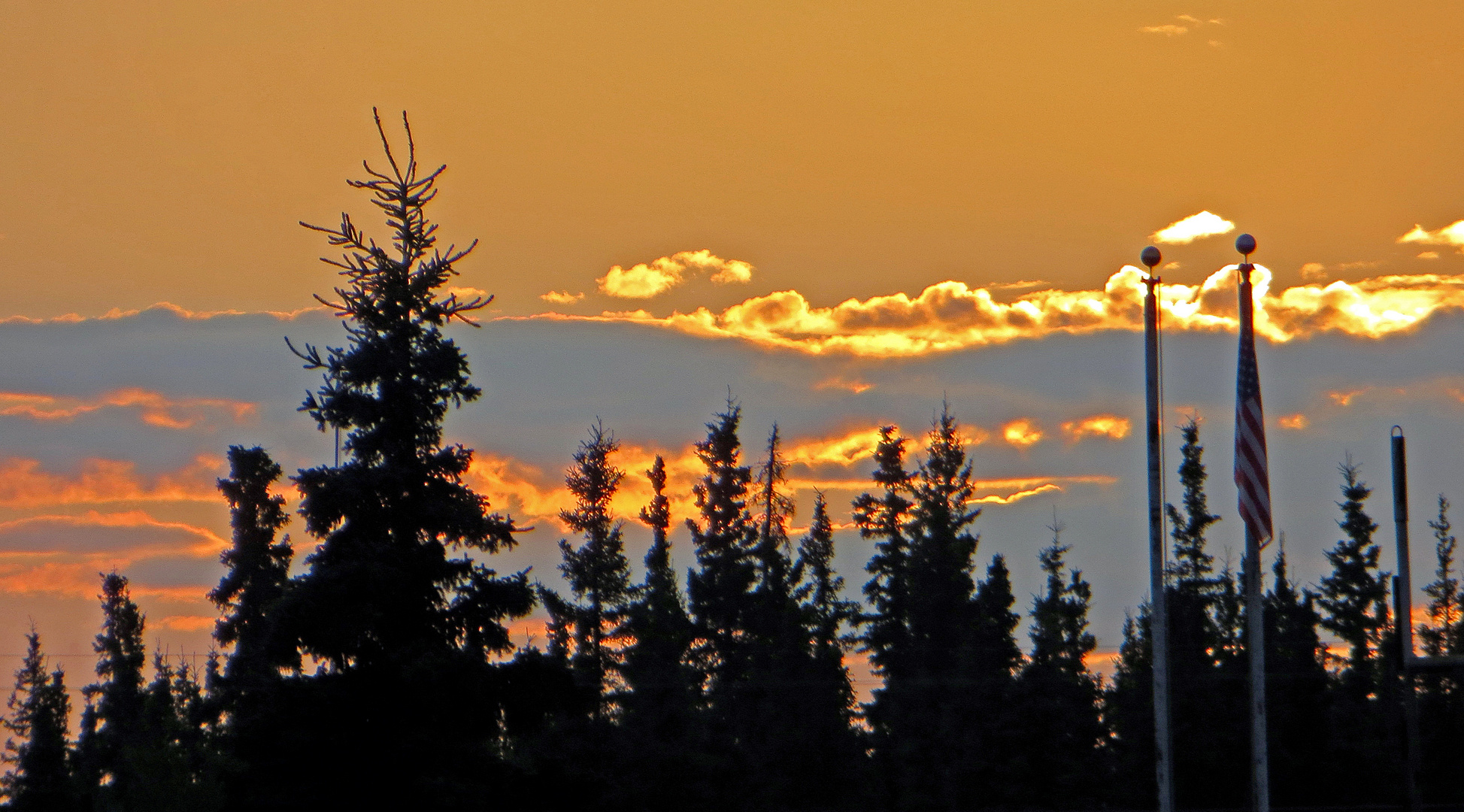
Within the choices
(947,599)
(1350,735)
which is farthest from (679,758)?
(1350,735)

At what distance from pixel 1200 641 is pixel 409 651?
191 feet

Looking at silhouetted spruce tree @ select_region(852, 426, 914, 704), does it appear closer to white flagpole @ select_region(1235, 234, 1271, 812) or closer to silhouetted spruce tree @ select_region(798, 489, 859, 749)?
silhouetted spruce tree @ select_region(798, 489, 859, 749)

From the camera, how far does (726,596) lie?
7662 centimetres

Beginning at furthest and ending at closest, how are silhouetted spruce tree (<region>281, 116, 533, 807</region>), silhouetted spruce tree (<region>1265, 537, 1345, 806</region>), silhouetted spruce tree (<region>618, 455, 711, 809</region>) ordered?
silhouetted spruce tree (<region>1265, 537, 1345, 806</region>) < silhouetted spruce tree (<region>618, 455, 711, 809</region>) < silhouetted spruce tree (<region>281, 116, 533, 807</region>)

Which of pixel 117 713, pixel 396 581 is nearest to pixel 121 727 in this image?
pixel 117 713

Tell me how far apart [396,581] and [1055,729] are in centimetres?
4448

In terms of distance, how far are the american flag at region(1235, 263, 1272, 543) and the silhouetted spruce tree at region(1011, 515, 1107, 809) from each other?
3934 cm

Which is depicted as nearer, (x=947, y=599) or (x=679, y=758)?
(x=679, y=758)

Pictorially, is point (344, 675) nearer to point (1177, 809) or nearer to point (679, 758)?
point (679, 758)

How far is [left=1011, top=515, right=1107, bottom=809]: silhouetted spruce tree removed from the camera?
209 ft

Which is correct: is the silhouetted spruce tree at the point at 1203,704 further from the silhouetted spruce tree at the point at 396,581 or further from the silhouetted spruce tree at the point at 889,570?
the silhouetted spruce tree at the point at 396,581

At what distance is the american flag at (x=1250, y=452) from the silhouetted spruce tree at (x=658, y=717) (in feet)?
119

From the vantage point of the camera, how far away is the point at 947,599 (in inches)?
2904

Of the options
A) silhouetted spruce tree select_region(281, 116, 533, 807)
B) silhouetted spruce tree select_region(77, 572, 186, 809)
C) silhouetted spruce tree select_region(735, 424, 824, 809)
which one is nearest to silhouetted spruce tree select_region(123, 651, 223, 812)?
silhouetted spruce tree select_region(77, 572, 186, 809)
